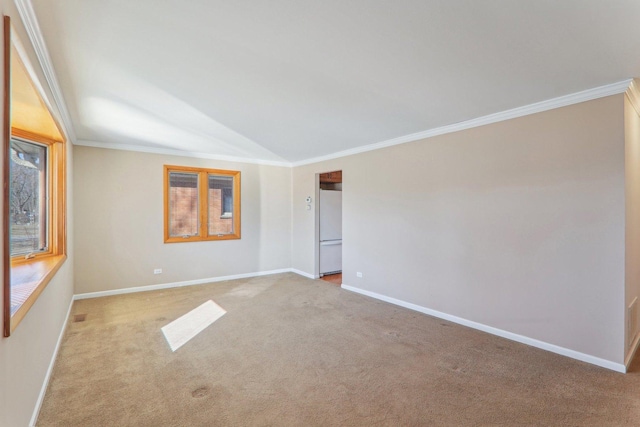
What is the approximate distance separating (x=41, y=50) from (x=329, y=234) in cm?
514

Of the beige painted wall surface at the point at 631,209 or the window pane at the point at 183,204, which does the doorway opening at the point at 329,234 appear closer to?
the window pane at the point at 183,204

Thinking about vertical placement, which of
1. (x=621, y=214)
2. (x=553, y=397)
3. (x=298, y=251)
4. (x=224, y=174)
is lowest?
(x=553, y=397)

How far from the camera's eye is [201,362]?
2.88 m

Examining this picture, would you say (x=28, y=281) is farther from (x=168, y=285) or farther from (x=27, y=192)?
(x=168, y=285)

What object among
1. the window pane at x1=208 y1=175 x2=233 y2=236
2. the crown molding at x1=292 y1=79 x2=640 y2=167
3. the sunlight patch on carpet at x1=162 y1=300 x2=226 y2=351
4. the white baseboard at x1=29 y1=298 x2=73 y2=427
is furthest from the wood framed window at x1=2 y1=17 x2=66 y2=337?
Result: the crown molding at x1=292 y1=79 x2=640 y2=167

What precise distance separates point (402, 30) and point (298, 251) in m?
5.37

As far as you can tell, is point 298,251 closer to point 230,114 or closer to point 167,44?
point 230,114

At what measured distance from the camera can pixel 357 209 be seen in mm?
5324

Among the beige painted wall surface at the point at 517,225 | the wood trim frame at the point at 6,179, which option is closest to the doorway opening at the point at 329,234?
the beige painted wall surface at the point at 517,225

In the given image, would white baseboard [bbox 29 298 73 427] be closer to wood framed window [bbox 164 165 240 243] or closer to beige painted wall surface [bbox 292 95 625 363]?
wood framed window [bbox 164 165 240 243]

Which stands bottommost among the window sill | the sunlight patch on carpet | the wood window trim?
the sunlight patch on carpet

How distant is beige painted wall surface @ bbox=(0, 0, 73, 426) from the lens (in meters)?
1.49

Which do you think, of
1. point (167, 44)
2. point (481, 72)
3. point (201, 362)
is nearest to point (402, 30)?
point (481, 72)

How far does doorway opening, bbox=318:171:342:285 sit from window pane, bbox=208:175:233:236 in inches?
71.8
